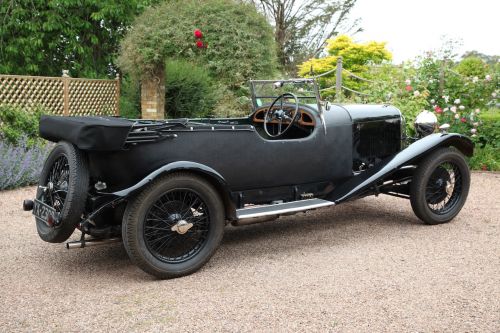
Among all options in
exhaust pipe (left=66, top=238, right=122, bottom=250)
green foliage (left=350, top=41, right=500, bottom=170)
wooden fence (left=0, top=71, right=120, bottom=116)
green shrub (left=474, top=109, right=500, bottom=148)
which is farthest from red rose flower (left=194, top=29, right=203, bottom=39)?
exhaust pipe (left=66, top=238, right=122, bottom=250)

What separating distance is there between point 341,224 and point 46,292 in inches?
110

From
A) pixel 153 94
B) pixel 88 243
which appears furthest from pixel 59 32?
pixel 88 243

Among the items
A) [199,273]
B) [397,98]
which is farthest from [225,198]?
[397,98]

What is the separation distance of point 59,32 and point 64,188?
9.43 meters

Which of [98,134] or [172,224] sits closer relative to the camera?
[98,134]

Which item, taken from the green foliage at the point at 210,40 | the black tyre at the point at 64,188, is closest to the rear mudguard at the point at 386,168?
the black tyre at the point at 64,188

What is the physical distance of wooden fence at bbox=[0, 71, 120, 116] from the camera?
8461 mm

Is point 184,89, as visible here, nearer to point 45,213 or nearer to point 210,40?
point 210,40

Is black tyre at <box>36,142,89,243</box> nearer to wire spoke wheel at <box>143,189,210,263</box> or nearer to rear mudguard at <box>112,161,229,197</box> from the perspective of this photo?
rear mudguard at <box>112,161,229,197</box>

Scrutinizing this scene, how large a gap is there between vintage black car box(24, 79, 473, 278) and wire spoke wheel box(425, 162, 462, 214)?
1cm

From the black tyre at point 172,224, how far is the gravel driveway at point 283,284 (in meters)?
0.14

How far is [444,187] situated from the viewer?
483 cm

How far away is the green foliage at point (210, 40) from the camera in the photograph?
30.2ft

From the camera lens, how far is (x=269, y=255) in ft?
13.1
